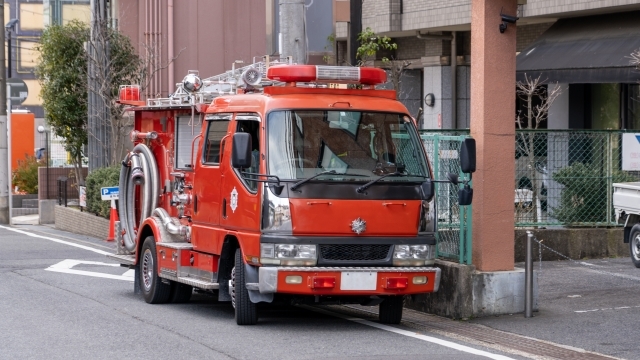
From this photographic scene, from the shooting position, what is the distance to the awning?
68.7ft

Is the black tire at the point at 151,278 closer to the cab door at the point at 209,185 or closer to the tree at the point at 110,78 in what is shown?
the cab door at the point at 209,185

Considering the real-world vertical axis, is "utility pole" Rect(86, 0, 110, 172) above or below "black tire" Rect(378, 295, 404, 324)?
above

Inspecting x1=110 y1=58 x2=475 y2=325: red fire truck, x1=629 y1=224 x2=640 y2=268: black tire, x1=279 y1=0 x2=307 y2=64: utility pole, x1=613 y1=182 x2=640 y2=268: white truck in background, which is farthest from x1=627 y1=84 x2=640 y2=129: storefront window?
x1=110 y1=58 x2=475 y2=325: red fire truck

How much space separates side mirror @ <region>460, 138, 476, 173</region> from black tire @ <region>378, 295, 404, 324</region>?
1.60 metres

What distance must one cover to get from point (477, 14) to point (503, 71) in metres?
0.72

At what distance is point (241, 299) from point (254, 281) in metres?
0.42

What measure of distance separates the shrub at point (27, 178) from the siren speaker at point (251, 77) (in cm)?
2451

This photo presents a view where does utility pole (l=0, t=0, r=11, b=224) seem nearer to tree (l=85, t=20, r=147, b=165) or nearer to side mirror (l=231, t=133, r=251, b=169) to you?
tree (l=85, t=20, r=147, b=165)

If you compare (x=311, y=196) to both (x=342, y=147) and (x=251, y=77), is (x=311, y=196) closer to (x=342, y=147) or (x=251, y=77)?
(x=342, y=147)

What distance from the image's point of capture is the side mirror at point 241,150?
1120 centimetres

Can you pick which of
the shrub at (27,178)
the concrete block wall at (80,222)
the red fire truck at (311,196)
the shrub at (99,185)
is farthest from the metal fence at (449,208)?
the shrub at (27,178)

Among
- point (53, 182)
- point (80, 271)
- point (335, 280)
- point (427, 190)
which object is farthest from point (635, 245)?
point (53, 182)

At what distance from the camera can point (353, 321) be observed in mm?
12477

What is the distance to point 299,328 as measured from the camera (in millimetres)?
11805
